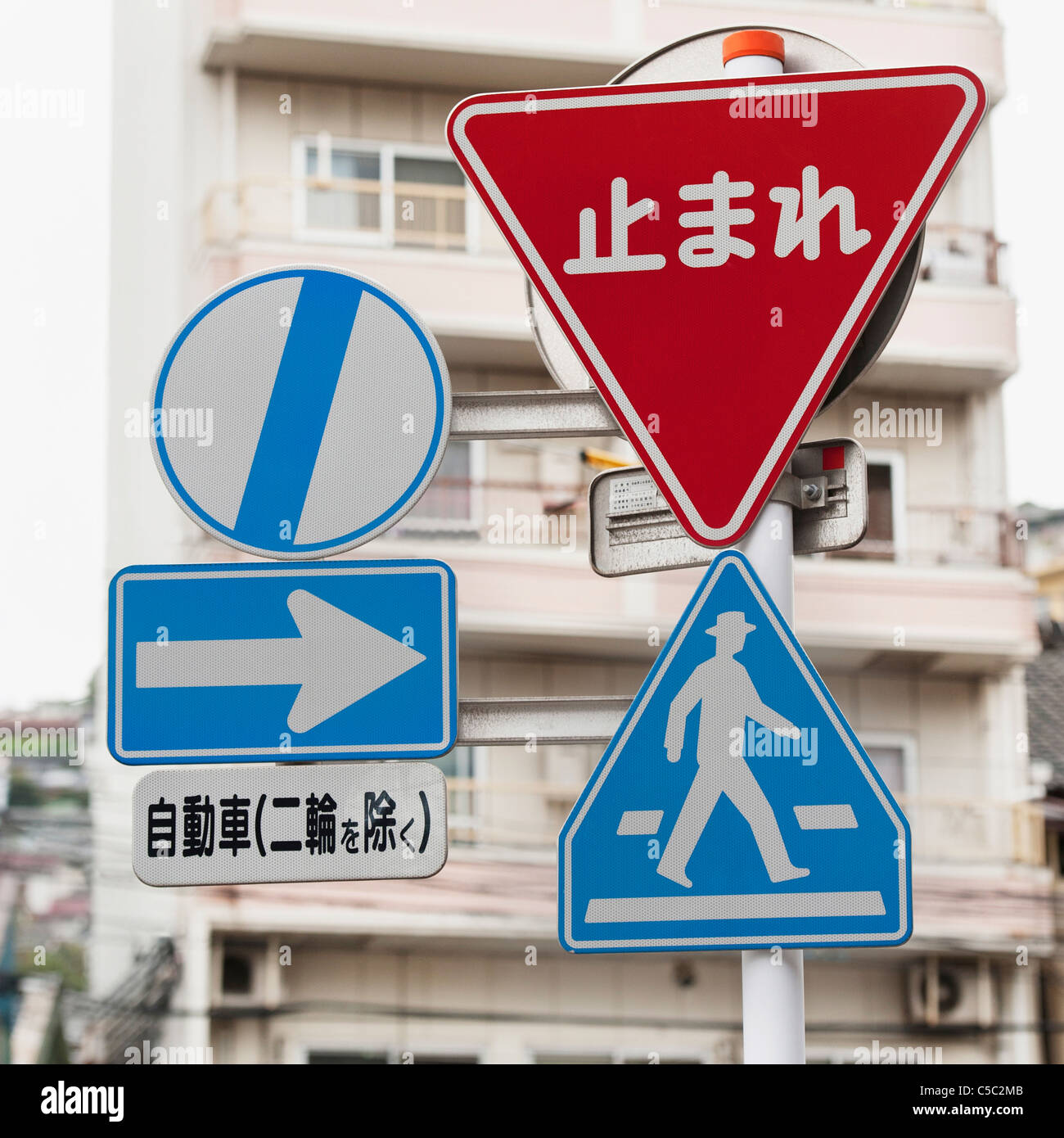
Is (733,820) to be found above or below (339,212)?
below

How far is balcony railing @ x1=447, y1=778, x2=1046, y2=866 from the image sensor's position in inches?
372

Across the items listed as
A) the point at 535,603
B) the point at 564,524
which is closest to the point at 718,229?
the point at 535,603

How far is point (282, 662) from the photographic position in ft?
5.65

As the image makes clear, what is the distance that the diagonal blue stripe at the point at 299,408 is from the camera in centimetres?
175

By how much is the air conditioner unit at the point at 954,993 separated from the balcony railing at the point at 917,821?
801 mm

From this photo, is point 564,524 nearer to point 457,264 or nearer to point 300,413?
point 457,264

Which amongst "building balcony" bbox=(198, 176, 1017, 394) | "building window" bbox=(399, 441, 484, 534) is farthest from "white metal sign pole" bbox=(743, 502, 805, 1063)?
"building window" bbox=(399, 441, 484, 534)

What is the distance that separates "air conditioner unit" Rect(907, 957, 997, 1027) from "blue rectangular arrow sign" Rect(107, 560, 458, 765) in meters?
9.08

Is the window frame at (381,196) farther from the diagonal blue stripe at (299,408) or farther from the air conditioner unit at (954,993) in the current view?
the diagonal blue stripe at (299,408)

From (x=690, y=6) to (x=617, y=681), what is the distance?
181 inches

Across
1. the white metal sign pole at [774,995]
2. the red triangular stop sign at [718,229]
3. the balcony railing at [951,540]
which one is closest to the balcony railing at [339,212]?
the balcony railing at [951,540]

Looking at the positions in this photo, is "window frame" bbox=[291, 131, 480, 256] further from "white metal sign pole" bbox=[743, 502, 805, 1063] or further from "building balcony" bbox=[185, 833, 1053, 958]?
"white metal sign pole" bbox=[743, 502, 805, 1063]

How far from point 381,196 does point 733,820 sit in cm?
888
